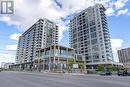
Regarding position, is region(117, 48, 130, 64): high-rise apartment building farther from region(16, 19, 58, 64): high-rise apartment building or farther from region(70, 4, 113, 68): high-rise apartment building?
region(16, 19, 58, 64): high-rise apartment building

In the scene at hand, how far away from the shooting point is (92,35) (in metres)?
122

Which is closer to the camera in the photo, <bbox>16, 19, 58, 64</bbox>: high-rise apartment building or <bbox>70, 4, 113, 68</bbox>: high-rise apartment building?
<bbox>70, 4, 113, 68</bbox>: high-rise apartment building

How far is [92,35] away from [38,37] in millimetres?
39446

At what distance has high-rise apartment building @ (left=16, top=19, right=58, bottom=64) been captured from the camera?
424ft

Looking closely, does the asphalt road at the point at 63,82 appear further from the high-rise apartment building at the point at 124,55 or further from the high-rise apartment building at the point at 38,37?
the high-rise apartment building at the point at 124,55

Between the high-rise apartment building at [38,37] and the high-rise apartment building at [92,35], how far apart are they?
1626 centimetres

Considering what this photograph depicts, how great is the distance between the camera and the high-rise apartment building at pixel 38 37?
12938 cm

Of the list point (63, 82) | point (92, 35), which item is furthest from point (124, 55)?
point (63, 82)

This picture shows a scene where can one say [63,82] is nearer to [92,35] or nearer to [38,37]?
[92,35]

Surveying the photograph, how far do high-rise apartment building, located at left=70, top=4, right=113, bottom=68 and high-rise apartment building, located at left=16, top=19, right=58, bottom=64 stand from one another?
53.4 feet

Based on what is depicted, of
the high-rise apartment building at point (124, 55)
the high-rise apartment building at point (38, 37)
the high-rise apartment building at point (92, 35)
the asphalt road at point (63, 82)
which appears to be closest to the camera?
the asphalt road at point (63, 82)

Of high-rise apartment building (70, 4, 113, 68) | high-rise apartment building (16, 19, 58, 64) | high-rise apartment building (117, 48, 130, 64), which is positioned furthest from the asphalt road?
high-rise apartment building (117, 48, 130, 64)

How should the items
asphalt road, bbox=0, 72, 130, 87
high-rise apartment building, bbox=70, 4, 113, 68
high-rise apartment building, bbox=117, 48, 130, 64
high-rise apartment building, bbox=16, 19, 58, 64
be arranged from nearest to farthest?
asphalt road, bbox=0, 72, 130, 87
high-rise apartment building, bbox=70, 4, 113, 68
high-rise apartment building, bbox=16, 19, 58, 64
high-rise apartment building, bbox=117, 48, 130, 64

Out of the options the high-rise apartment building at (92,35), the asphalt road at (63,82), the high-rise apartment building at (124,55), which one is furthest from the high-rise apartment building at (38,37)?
the asphalt road at (63,82)
